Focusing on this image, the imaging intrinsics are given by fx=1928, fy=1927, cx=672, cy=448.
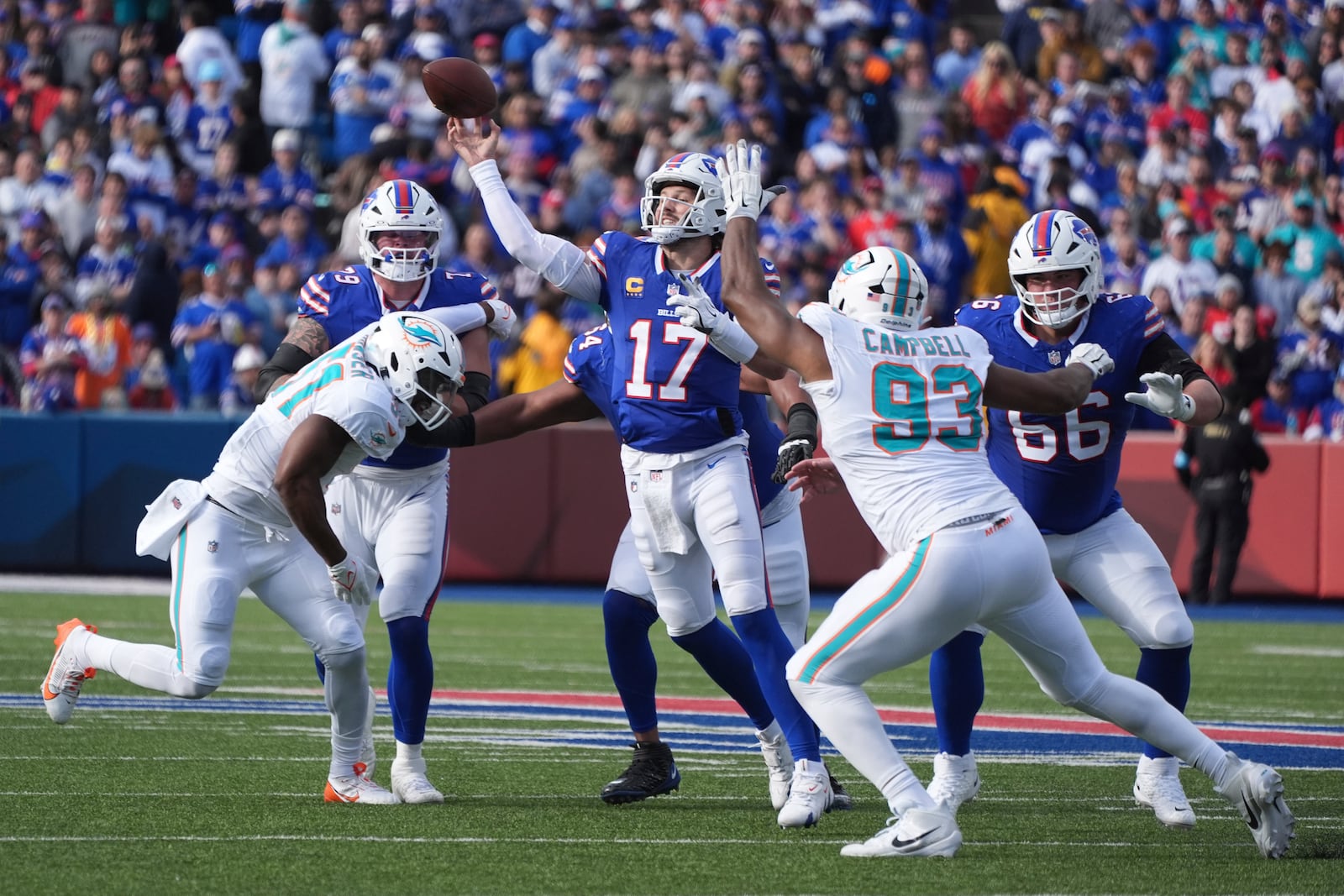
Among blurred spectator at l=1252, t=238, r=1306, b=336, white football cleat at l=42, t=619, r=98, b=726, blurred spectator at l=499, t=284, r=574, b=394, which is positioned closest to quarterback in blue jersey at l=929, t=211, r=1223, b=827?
white football cleat at l=42, t=619, r=98, b=726

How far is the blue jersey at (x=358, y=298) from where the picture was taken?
6.40m

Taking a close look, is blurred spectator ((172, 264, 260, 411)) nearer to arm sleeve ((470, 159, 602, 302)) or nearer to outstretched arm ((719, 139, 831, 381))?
arm sleeve ((470, 159, 602, 302))

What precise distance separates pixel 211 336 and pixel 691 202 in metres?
8.63

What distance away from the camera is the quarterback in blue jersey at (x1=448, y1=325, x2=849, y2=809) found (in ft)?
19.9

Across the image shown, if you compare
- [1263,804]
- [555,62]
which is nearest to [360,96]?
[555,62]

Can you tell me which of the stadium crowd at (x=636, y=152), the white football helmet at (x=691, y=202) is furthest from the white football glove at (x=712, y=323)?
the stadium crowd at (x=636, y=152)

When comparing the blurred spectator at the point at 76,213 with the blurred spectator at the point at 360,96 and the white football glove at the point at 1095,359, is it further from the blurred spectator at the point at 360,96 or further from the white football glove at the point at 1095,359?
the white football glove at the point at 1095,359

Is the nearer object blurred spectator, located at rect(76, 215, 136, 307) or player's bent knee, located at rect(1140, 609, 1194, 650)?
player's bent knee, located at rect(1140, 609, 1194, 650)

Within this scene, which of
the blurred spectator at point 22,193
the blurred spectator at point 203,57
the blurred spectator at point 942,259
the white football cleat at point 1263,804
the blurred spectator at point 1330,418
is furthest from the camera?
the blurred spectator at point 203,57

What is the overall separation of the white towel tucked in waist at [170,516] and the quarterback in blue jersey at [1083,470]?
7.73ft

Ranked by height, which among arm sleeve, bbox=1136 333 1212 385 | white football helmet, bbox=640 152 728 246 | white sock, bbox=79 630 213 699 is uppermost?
white football helmet, bbox=640 152 728 246

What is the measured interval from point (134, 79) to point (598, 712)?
9745 millimetres

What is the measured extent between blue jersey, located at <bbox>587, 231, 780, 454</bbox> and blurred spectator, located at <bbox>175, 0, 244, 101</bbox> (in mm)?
11250

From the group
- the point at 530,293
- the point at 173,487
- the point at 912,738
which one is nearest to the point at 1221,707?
the point at 912,738
